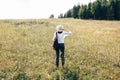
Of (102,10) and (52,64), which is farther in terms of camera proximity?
(102,10)

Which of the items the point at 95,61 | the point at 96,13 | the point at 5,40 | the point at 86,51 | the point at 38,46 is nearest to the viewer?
the point at 95,61

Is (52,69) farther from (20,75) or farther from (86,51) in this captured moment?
(86,51)

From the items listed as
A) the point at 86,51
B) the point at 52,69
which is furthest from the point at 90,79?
the point at 86,51

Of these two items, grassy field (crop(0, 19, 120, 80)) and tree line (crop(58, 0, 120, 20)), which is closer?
grassy field (crop(0, 19, 120, 80))

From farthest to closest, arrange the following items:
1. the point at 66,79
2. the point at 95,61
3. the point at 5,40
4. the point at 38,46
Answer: the point at 5,40 < the point at 38,46 < the point at 95,61 < the point at 66,79

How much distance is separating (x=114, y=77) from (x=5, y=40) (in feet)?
45.4

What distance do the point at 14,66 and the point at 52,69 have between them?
2.31 metres

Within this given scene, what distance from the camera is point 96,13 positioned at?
9994cm

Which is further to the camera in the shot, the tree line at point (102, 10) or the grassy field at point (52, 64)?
the tree line at point (102, 10)

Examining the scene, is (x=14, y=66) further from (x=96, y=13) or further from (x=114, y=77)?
(x=96, y=13)

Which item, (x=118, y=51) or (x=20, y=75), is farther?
(x=118, y=51)

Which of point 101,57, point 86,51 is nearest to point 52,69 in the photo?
point 101,57

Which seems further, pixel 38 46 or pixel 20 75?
pixel 38 46

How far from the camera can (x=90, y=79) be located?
1509 cm
